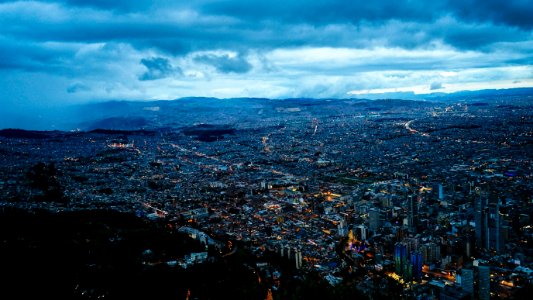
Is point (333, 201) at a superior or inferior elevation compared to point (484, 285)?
superior

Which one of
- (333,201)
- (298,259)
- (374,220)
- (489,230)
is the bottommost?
(298,259)

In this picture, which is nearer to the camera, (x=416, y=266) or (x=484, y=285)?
(x=484, y=285)

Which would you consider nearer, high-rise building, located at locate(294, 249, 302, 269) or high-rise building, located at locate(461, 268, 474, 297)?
high-rise building, located at locate(461, 268, 474, 297)

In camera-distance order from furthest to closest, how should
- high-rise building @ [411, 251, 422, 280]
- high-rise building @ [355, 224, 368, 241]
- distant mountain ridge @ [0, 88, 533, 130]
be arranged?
distant mountain ridge @ [0, 88, 533, 130]
high-rise building @ [355, 224, 368, 241]
high-rise building @ [411, 251, 422, 280]

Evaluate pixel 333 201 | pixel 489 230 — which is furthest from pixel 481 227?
pixel 333 201

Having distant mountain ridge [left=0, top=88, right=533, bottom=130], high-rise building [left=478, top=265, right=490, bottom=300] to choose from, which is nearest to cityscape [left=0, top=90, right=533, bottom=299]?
high-rise building [left=478, top=265, right=490, bottom=300]

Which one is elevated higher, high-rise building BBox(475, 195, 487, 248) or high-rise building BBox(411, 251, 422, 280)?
high-rise building BBox(475, 195, 487, 248)

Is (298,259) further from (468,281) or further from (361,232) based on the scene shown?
(468,281)

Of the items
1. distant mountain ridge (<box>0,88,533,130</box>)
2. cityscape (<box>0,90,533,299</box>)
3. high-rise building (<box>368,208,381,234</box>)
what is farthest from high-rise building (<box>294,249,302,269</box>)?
distant mountain ridge (<box>0,88,533,130</box>)

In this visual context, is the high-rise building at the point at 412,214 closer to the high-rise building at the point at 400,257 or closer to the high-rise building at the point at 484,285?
the high-rise building at the point at 400,257

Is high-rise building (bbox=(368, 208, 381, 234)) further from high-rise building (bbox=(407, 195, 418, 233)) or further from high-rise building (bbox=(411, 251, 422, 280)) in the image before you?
high-rise building (bbox=(411, 251, 422, 280))

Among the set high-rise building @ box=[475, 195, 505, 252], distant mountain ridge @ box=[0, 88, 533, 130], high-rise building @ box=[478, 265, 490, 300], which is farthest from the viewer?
distant mountain ridge @ box=[0, 88, 533, 130]
